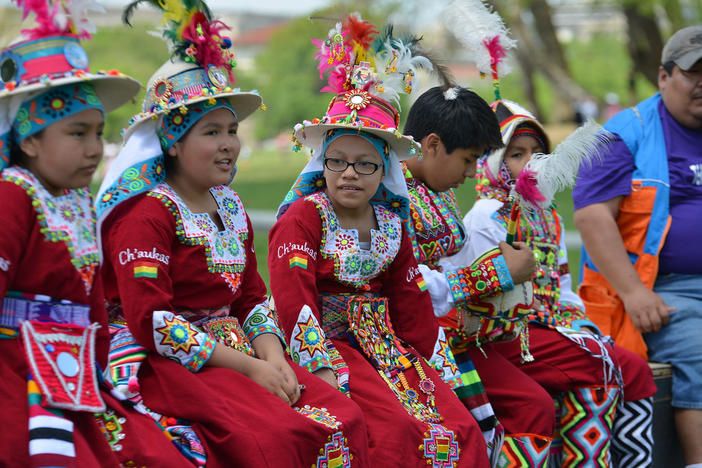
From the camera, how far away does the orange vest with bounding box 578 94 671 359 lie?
4719mm

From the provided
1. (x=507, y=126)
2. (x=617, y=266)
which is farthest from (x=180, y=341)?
(x=617, y=266)

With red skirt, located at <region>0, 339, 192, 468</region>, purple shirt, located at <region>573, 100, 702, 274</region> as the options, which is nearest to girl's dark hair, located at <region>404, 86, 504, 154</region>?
purple shirt, located at <region>573, 100, 702, 274</region>

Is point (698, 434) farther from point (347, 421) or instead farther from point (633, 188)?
point (347, 421)

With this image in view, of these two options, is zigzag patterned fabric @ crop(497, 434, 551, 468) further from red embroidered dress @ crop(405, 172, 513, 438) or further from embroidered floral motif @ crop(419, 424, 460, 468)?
embroidered floral motif @ crop(419, 424, 460, 468)

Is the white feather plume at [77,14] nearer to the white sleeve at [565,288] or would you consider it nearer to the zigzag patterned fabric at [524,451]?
the zigzag patterned fabric at [524,451]

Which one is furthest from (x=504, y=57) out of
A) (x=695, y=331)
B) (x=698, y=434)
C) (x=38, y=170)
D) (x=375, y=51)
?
(x=38, y=170)

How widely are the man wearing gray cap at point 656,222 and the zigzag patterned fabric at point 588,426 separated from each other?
2.21 ft

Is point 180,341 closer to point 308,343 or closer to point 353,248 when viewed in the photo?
point 308,343

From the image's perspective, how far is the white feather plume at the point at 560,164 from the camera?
3742 millimetres

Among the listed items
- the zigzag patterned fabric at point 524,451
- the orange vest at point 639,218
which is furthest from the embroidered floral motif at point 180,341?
the orange vest at point 639,218

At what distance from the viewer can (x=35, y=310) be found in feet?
7.80

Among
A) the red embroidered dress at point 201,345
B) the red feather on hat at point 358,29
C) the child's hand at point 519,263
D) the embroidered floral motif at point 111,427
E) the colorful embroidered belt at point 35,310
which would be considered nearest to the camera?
the colorful embroidered belt at point 35,310

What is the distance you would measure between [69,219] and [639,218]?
130 inches

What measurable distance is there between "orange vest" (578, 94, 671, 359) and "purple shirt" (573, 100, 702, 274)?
5cm
